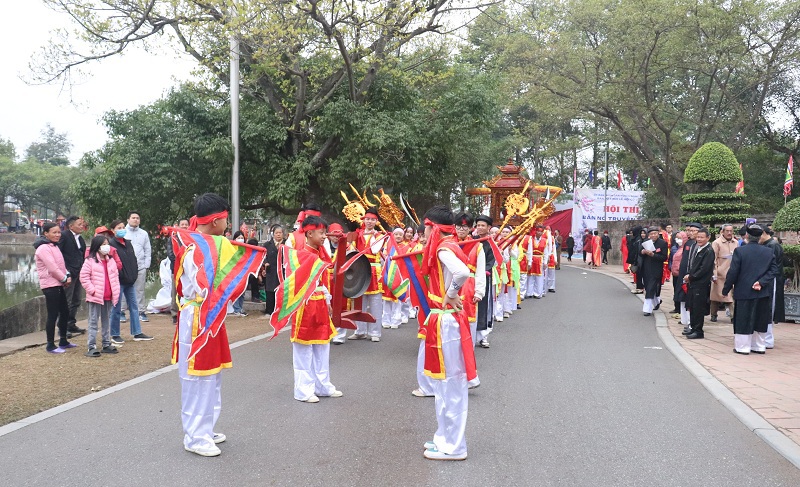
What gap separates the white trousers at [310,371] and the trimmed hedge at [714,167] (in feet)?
40.2

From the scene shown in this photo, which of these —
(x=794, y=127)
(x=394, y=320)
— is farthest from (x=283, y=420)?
(x=794, y=127)

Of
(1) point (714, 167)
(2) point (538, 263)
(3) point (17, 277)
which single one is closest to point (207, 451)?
(2) point (538, 263)

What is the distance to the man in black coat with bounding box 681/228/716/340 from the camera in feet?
33.1

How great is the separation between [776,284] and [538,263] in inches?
250

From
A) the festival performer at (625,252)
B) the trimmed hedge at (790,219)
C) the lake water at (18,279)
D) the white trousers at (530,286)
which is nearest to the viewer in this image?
the trimmed hedge at (790,219)

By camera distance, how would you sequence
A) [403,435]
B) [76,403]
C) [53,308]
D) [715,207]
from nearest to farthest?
[403,435]
[76,403]
[53,308]
[715,207]

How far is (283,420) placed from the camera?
548cm

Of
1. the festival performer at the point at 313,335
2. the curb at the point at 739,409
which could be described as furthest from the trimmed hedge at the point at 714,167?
the festival performer at the point at 313,335

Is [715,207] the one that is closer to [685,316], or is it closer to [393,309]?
[685,316]

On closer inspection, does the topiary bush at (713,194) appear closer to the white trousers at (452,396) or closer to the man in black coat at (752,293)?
the man in black coat at (752,293)

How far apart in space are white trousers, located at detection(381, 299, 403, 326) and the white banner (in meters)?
23.6

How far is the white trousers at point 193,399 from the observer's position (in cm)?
464

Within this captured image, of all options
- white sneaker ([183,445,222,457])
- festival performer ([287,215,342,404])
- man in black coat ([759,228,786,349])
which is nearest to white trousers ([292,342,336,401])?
festival performer ([287,215,342,404])

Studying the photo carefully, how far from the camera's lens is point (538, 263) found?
16.4 metres
